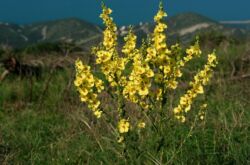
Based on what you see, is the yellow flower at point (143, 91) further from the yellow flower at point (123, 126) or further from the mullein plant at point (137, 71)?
the yellow flower at point (123, 126)

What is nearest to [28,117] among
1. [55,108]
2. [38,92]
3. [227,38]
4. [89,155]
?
[55,108]

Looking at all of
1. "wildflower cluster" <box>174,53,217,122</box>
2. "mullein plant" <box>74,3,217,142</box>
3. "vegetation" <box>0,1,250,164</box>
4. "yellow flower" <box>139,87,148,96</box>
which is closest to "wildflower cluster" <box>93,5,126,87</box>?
"mullein plant" <box>74,3,217,142</box>

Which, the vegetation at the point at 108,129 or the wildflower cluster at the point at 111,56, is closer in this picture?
the wildflower cluster at the point at 111,56

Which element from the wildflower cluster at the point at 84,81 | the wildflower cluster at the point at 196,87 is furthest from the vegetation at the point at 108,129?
the wildflower cluster at the point at 84,81

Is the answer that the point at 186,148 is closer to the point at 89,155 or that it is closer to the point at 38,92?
the point at 89,155

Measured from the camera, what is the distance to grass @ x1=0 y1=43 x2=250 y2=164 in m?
6.15

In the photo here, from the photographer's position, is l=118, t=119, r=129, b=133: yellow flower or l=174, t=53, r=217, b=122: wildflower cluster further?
l=174, t=53, r=217, b=122: wildflower cluster

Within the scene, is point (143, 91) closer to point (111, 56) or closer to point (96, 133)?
point (111, 56)

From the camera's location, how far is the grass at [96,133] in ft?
20.2

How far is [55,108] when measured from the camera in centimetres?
1028

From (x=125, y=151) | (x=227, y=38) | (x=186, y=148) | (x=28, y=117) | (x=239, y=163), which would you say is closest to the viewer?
(x=125, y=151)

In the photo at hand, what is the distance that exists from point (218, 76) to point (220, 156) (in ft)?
17.1

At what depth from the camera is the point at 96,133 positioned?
770 centimetres

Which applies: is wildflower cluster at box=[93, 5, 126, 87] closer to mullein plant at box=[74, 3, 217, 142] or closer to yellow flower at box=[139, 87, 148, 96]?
mullein plant at box=[74, 3, 217, 142]
